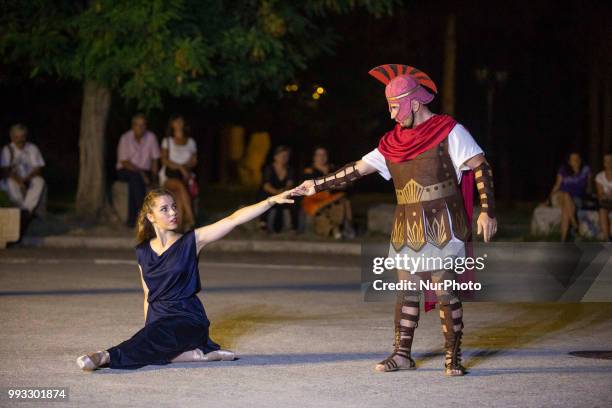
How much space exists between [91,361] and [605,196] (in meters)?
12.1

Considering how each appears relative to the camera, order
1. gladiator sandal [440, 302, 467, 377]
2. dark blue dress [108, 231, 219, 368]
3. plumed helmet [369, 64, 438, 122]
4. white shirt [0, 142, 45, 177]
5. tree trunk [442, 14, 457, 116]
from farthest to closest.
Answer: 1. tree trunk [442, 14, 457, 116]
2. white shirt [0, 142, 45, 177]
3. dark blue dress [108, 231, 219, 368]
4. plumed helmet [369, 64, 438, 122]
5. gladiator sandal [440, 302, 467, 377]

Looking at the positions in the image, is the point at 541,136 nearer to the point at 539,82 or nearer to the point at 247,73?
the point at 539,82

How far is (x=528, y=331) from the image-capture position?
10.7 metres

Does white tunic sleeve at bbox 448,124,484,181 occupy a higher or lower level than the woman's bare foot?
higher

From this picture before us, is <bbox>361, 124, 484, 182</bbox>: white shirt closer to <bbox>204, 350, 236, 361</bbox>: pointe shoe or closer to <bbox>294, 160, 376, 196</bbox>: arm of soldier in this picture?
<bbox>294, 160, 376, 196</bbox>: arm of soldier

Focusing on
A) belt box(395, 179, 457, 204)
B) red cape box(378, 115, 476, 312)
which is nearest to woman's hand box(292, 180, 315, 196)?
red cape box(378, 115, 476, 312)

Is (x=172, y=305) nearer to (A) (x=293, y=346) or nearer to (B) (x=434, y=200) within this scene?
(A) (x=293, y=346)

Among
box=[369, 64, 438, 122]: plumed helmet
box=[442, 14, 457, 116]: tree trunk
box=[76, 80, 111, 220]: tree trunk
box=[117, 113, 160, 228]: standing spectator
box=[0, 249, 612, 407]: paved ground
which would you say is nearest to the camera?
box=[0, 249, 612, 407]: paved ground

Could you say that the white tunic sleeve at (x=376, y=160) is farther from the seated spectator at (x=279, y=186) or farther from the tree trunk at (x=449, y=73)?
the tree trunk at (x=449, y=73)

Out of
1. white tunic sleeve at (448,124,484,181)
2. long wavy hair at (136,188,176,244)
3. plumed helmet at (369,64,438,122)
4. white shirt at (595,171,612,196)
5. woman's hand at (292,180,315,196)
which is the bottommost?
long wavy hair at (136,188,176,244)

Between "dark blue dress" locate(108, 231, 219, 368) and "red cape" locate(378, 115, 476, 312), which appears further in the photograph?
"dark blue dress" locate(108, 231, 219, 368)

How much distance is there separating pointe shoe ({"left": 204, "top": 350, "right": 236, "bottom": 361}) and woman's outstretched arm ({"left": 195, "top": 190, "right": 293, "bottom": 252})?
2.44ft

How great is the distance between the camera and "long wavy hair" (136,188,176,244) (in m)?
8.94

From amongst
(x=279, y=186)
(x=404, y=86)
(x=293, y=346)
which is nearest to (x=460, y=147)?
(x=404, y=86)
